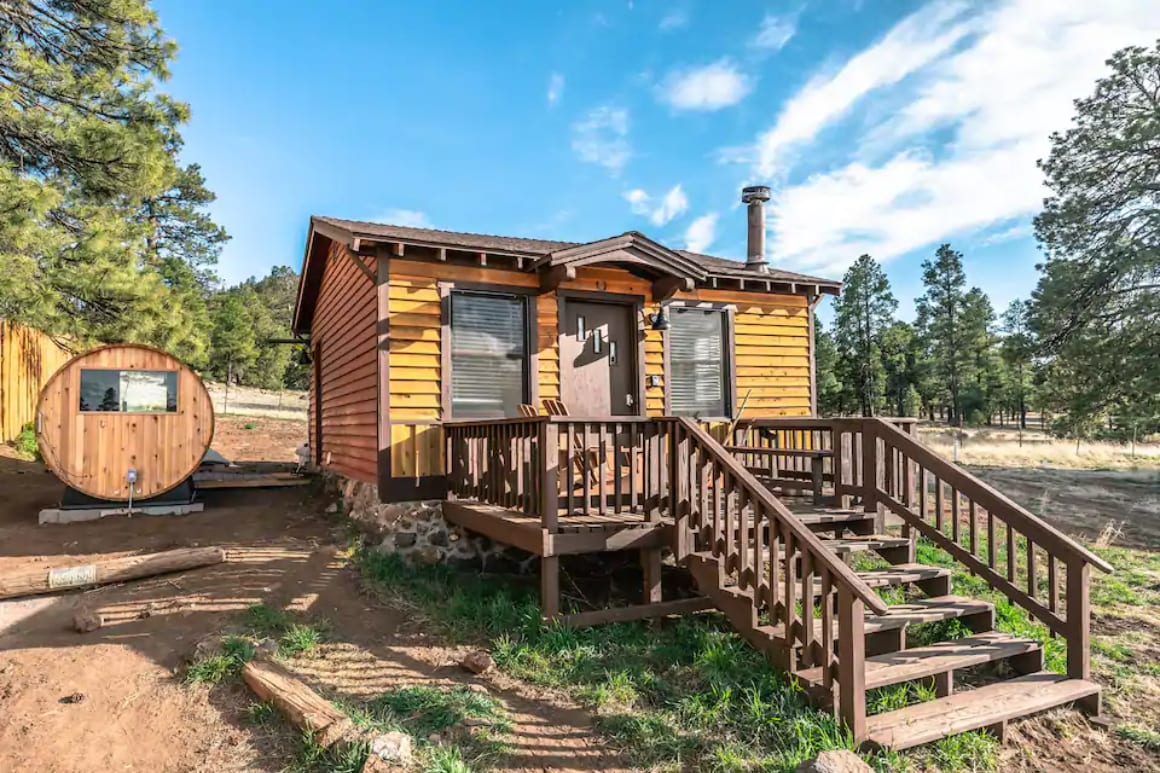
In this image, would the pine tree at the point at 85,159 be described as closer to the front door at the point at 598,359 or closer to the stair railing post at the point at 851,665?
the front door at the point at 598,359

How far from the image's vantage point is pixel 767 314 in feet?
28.1

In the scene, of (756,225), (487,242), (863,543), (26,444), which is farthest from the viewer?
(26,444)

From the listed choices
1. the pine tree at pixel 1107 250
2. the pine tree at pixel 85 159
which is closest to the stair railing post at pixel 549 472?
the pine tree at pixel 85 159

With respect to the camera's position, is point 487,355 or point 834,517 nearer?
point 834,517

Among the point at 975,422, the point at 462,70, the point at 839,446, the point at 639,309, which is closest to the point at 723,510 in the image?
the point at 839,446

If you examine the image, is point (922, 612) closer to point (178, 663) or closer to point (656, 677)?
point (656, 677)

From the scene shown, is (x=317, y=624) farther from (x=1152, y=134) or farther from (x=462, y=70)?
(x=1152, y=134)

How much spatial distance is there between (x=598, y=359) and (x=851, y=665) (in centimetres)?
474

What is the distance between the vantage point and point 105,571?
5234mm

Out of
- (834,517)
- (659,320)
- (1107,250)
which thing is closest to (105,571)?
(659,320)

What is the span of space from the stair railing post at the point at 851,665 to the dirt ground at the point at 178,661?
126 cm

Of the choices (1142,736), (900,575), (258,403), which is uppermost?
(258,403)

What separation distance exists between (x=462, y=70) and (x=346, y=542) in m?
8.89

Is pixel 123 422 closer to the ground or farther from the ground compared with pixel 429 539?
farther from the ground
